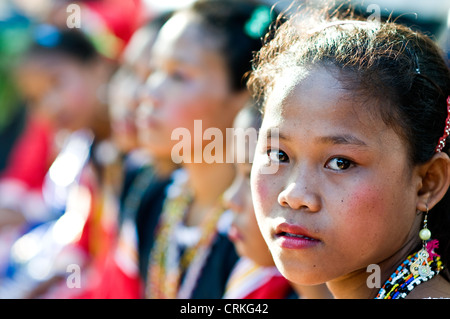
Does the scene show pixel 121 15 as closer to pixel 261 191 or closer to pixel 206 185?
pixel 206 185

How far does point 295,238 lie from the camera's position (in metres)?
1.25

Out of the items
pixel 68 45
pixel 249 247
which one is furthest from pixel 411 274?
pixel 68 45

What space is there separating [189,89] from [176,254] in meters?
0.66

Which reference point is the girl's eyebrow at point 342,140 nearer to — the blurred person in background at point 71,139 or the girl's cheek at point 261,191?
the girl's cheek at point 261,191

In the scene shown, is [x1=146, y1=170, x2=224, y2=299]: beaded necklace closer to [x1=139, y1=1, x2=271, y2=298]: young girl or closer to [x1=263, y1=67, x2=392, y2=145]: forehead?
[x1=139, y1=1, x2=271, y2=298]: young girl

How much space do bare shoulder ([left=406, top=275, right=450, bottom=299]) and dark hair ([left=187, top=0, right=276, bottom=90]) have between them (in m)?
1.23

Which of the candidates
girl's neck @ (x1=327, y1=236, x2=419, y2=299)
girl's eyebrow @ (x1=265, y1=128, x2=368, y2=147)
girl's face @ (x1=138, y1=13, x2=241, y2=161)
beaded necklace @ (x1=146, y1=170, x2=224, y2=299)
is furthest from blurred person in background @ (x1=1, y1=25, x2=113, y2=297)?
girl's eyebrow @ (x1=265, y1=128, x2=368, y2=147)

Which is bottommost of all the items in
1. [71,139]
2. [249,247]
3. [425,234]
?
[71,139]

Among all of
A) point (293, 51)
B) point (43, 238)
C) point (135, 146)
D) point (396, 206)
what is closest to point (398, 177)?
point (396, 206)

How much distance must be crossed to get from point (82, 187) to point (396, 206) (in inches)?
95.3

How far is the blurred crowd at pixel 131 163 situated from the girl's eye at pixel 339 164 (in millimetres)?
569

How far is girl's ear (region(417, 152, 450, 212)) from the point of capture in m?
1.31

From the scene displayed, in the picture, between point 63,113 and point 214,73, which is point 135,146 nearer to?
point 63,113
